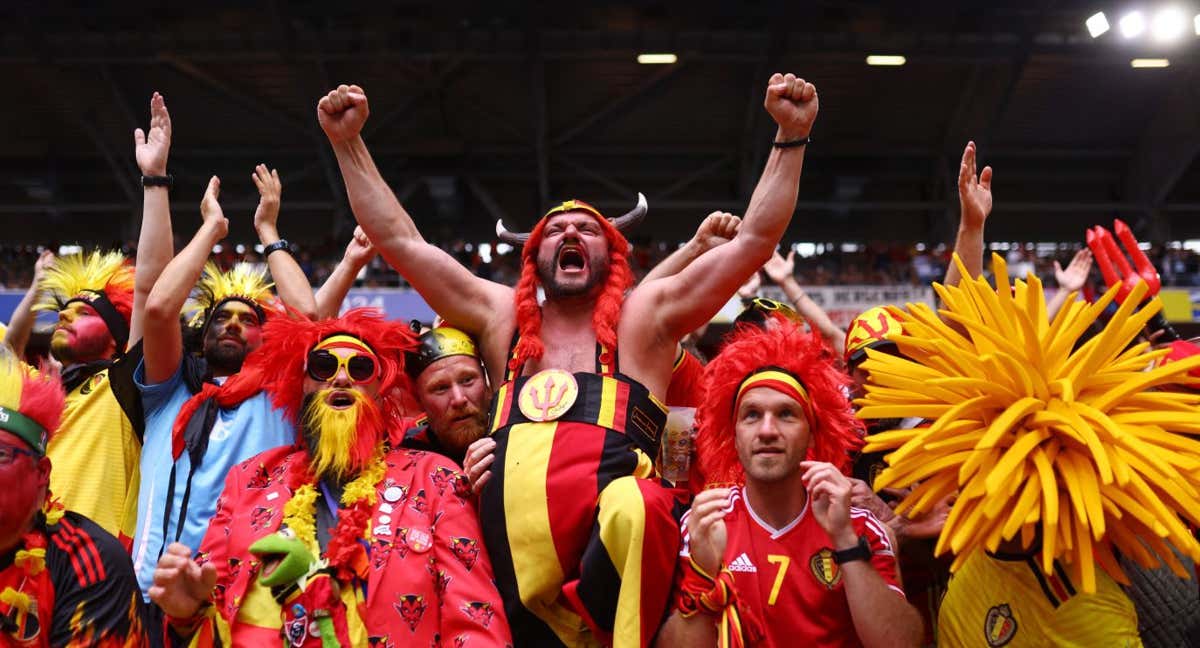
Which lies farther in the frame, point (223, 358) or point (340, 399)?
point (223, 358)

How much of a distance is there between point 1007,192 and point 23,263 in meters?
17.4

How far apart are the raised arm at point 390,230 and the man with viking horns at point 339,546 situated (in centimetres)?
33

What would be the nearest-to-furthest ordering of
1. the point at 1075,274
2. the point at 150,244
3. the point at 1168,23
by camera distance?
1. the point at 150,244
2. the point at 1075,274
3. the point at 1168,23

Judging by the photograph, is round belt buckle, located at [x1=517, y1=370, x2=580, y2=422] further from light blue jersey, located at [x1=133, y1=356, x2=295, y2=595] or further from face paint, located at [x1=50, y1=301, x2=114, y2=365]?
face paint, located at [x1=50, y1=301, x2=114, y2=365]

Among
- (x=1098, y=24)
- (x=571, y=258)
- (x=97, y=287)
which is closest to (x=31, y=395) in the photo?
(x=571, y=258)

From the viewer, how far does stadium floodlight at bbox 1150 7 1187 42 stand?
49.4 feet

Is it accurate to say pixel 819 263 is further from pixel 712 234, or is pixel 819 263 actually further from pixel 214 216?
pixel 214 216

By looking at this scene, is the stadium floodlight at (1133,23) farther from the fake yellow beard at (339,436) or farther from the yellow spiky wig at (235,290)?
the fake yellow beard at (339,436)

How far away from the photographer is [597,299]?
11.1ft

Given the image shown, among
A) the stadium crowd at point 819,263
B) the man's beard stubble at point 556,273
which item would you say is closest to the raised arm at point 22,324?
the man's beard stubble at point 556,273

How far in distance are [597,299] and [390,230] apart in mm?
736

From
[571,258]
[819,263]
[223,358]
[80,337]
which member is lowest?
[223,358]

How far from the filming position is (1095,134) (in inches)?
728

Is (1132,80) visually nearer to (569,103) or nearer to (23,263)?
(569,103)
